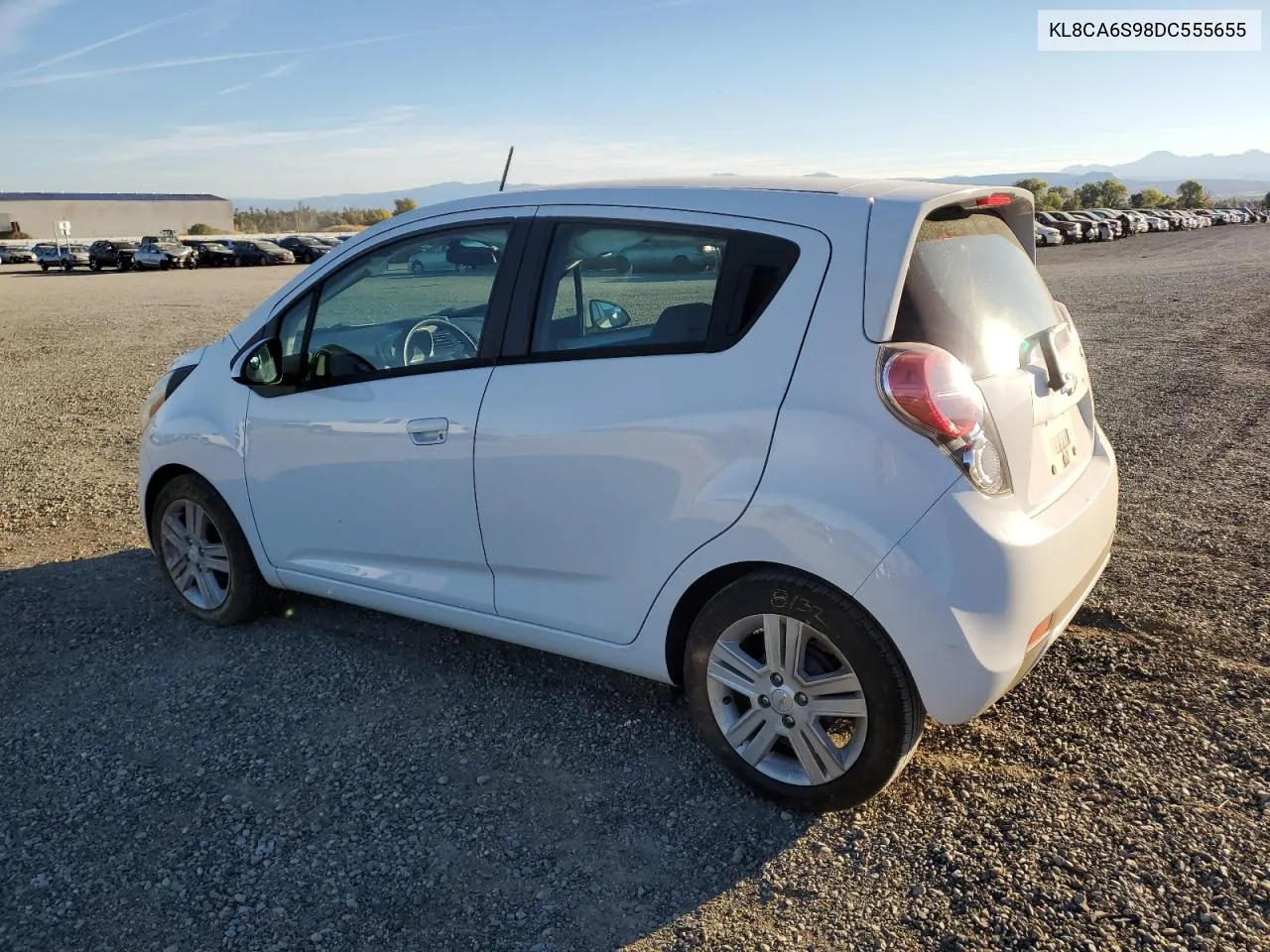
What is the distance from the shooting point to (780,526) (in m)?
2.82

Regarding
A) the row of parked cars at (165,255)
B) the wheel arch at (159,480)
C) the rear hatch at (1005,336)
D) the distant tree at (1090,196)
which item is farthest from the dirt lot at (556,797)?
the distant tree at (1090,196)

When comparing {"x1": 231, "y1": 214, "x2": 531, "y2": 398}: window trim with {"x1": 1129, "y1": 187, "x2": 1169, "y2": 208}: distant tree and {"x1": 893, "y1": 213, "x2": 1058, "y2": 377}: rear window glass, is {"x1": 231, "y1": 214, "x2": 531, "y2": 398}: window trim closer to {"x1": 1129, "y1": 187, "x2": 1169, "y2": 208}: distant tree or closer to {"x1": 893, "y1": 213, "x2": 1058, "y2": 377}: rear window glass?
{"x1": 893, "y1": 213, "x2": 1058, "y2": 377}: rear window glass

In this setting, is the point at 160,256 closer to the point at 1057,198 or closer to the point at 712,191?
the point at 712,191

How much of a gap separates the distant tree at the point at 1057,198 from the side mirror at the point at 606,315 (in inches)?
3092

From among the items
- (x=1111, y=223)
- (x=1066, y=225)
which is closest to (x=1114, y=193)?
(x=1111, y=223)

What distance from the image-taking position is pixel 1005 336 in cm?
303

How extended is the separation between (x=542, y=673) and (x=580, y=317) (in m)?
1.51

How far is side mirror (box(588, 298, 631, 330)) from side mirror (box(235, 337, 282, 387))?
145 cm

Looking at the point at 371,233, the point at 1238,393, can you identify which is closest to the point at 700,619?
the point at 371,233

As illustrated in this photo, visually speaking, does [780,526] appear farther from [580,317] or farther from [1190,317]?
[1190,317]

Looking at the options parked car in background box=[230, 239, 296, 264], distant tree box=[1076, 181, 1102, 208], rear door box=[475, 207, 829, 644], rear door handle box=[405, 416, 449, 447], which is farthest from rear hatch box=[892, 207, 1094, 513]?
distant tree box=[1076, 181, 1102, 208]

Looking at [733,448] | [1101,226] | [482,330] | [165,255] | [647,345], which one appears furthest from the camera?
[1101,226]

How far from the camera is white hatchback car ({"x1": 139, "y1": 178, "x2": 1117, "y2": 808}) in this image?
271 centimetres

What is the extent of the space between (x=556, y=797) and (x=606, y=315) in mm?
1610
